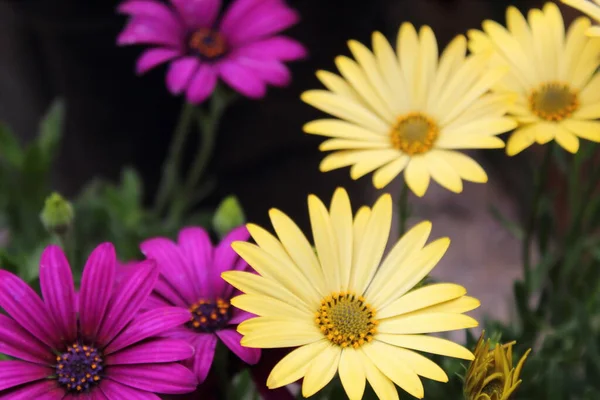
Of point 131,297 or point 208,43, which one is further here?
point 208,43

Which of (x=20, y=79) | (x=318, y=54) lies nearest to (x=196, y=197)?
(x=318, y=54)

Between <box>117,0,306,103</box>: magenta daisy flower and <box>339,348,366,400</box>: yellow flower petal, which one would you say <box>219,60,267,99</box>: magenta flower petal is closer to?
<box>117,0,306,103</box>: magenta daisy flower

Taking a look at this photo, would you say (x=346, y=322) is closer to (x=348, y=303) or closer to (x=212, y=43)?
(x=348, y=303)

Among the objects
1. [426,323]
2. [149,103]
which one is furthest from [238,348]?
[149,103]

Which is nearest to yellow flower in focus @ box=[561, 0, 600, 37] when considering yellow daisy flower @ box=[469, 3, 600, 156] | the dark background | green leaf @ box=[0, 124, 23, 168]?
yellow daisy flower @ box=[469, 3, 600, 156]

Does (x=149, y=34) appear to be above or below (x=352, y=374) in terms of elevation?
above

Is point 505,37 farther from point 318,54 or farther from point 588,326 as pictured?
point 318,54
